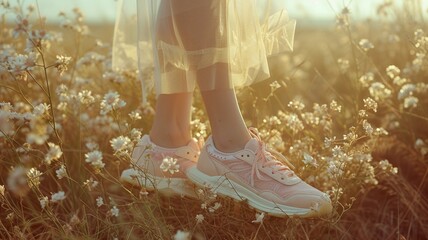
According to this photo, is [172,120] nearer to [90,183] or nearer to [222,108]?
[222,108]

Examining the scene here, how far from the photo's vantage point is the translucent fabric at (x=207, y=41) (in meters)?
2.00

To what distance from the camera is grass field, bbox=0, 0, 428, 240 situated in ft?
5.92

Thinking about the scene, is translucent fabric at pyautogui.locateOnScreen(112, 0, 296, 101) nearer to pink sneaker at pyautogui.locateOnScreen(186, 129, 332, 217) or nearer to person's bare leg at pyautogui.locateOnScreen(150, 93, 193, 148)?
person's bare leg at pyautogui.locateOnScreen(150, 93, 193, 148)

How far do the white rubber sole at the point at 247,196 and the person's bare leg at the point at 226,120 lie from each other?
99mm

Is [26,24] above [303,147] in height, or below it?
above

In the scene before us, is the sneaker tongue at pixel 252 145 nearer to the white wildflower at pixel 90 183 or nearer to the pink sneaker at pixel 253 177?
the pink sneaker at pixel 253 177

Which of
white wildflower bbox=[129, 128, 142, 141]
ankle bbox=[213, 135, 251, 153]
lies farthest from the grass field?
ankle bbox=[213, 135, 251, 153]

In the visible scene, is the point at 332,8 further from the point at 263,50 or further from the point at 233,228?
the point at 233,228

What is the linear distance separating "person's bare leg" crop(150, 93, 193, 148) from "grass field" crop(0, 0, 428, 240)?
3.1 inches

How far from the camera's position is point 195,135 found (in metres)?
2.38

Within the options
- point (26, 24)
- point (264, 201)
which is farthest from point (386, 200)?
point (26, 24)

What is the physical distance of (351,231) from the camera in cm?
218

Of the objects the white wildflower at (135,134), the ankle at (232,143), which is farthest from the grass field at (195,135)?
the ankle at (232,143)

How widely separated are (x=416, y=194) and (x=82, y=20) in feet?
5.64
